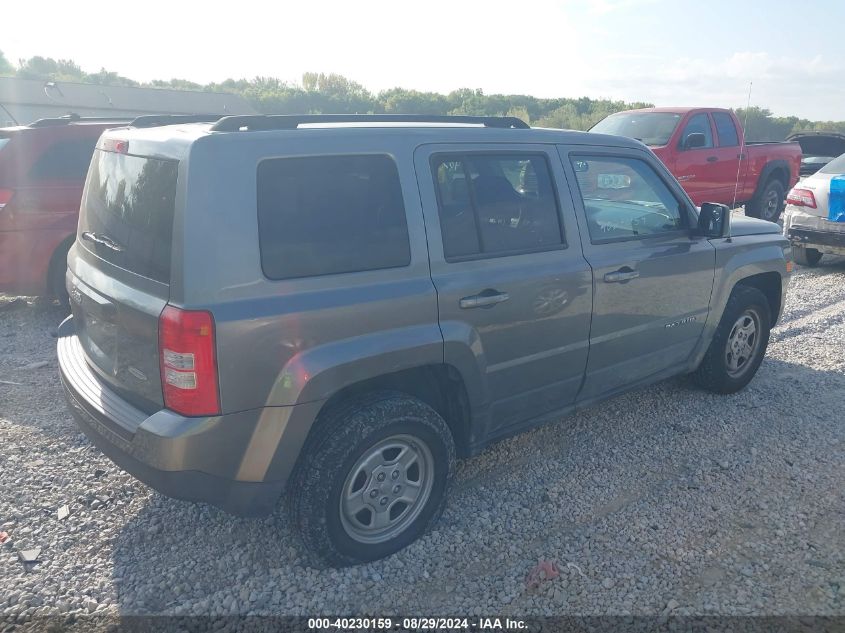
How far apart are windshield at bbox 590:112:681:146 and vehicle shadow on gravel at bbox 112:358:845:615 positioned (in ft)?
21.0

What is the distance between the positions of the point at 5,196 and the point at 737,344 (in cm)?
621

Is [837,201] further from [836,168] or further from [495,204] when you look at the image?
[495,204]

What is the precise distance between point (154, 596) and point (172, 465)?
69cm

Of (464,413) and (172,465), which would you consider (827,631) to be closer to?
(464,413)

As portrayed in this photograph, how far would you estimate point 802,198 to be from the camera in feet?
27.7

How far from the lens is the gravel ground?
275 cm

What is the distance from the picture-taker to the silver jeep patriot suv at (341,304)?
7.98 feet

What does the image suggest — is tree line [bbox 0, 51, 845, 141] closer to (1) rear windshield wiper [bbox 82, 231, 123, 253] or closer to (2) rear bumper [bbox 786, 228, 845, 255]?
(2) rear bumper [bbox 786, 228, 845, 255]

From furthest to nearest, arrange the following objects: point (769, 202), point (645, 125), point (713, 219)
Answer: point (769, 202), point (645, 125), point (713, 219)

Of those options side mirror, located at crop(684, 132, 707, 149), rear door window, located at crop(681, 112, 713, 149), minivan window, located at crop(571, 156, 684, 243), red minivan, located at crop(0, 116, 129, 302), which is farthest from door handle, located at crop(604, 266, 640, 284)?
rear door window, located at crop(681, 112, 713, 149)

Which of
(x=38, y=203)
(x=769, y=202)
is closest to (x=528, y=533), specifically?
(x=38, y=203)

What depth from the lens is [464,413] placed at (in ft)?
10.4

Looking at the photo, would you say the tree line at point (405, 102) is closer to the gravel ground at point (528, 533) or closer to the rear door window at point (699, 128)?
the rear door window at point (699, 128)

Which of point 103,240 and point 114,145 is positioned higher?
point 114,145
